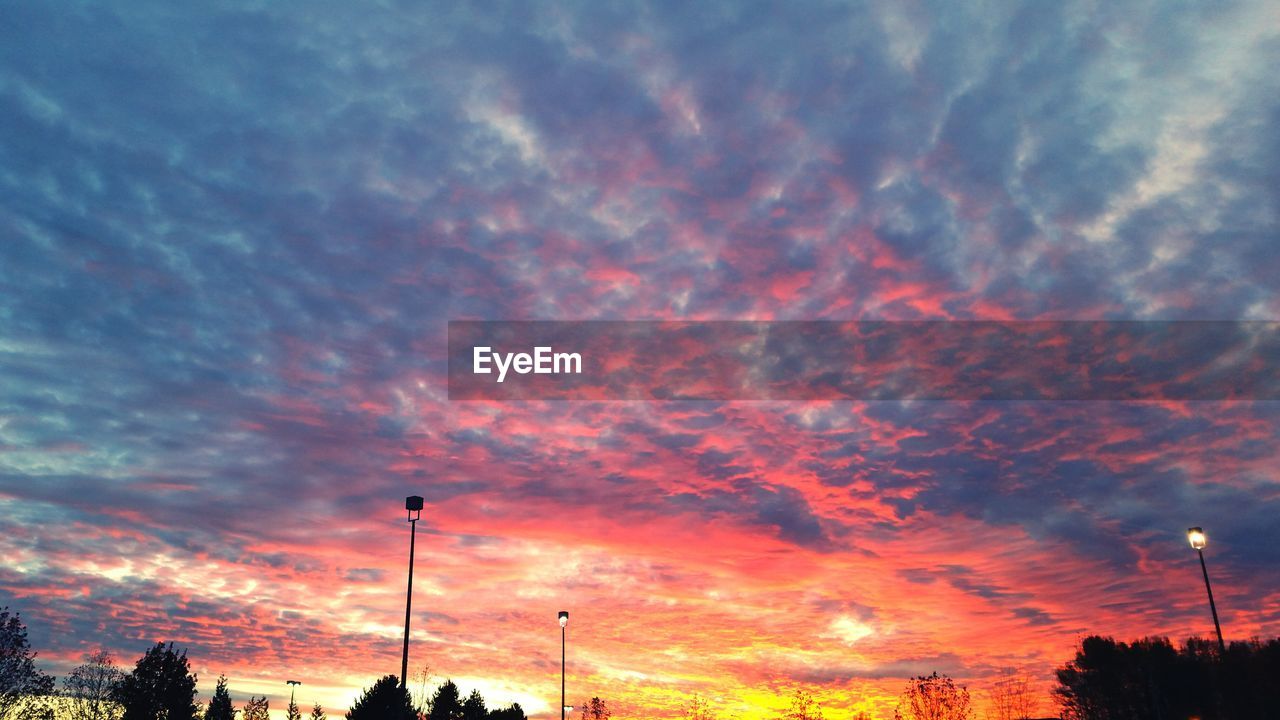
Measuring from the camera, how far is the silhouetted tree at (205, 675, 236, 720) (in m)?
75.6

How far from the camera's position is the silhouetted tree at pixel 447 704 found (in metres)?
82.2

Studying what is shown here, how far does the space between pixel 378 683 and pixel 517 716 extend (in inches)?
1155

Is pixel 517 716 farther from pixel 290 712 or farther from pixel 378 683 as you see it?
pixel 290 712

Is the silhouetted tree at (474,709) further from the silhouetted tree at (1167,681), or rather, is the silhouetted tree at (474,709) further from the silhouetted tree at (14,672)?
the silhouetted tree at (1167,681)

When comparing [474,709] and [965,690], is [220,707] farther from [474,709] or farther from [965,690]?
[965,690]

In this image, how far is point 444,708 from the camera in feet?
271

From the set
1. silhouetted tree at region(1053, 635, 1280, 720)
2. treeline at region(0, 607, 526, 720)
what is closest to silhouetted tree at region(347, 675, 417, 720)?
treeline at region(0, 607, 526, 720)

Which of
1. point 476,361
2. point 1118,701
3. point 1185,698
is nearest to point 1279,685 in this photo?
point 1185,698

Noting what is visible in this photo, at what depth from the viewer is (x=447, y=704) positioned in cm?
8325

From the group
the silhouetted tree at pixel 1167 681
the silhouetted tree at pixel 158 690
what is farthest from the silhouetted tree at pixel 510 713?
the silhouetted tree at pixel 1167 681

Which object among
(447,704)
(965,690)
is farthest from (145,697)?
(965,690)

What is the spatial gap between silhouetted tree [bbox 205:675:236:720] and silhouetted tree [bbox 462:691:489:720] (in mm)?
22373

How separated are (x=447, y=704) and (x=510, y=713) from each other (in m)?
11.7

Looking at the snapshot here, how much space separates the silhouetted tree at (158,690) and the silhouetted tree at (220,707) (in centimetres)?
736
